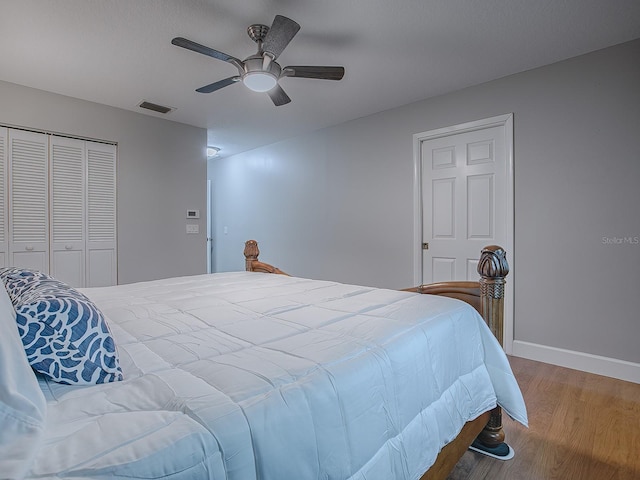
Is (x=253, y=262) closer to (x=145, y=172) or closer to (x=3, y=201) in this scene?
(x=145, y=172)

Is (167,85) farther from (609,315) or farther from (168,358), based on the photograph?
(609,315)

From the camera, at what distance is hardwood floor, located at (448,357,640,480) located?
1.46 metres

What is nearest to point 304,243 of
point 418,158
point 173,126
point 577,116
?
point 418,158

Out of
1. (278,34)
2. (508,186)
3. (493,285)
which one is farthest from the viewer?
(508,186)

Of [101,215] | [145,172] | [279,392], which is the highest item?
[145,172]

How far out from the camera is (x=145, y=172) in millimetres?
3826

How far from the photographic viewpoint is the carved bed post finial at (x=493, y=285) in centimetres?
148

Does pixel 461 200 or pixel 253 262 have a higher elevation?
pixel 461 200

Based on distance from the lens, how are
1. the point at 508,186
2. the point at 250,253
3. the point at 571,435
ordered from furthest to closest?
the point at 508,186 → the point at 250,253 → the point at 571,435

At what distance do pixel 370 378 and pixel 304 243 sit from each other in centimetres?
379

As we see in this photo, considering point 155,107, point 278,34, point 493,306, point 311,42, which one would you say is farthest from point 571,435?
point 155,107

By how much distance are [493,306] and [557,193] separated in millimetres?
1744

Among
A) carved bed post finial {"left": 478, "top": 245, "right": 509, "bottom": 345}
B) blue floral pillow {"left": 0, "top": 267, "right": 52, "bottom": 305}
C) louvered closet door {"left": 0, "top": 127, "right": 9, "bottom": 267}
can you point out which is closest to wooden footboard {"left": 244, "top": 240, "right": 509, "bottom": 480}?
carved bed post finial {"left": 478, "top": 245, "right": 509, "bottom": 345}

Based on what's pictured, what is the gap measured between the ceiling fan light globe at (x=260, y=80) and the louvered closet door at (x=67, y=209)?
7.68 ft
